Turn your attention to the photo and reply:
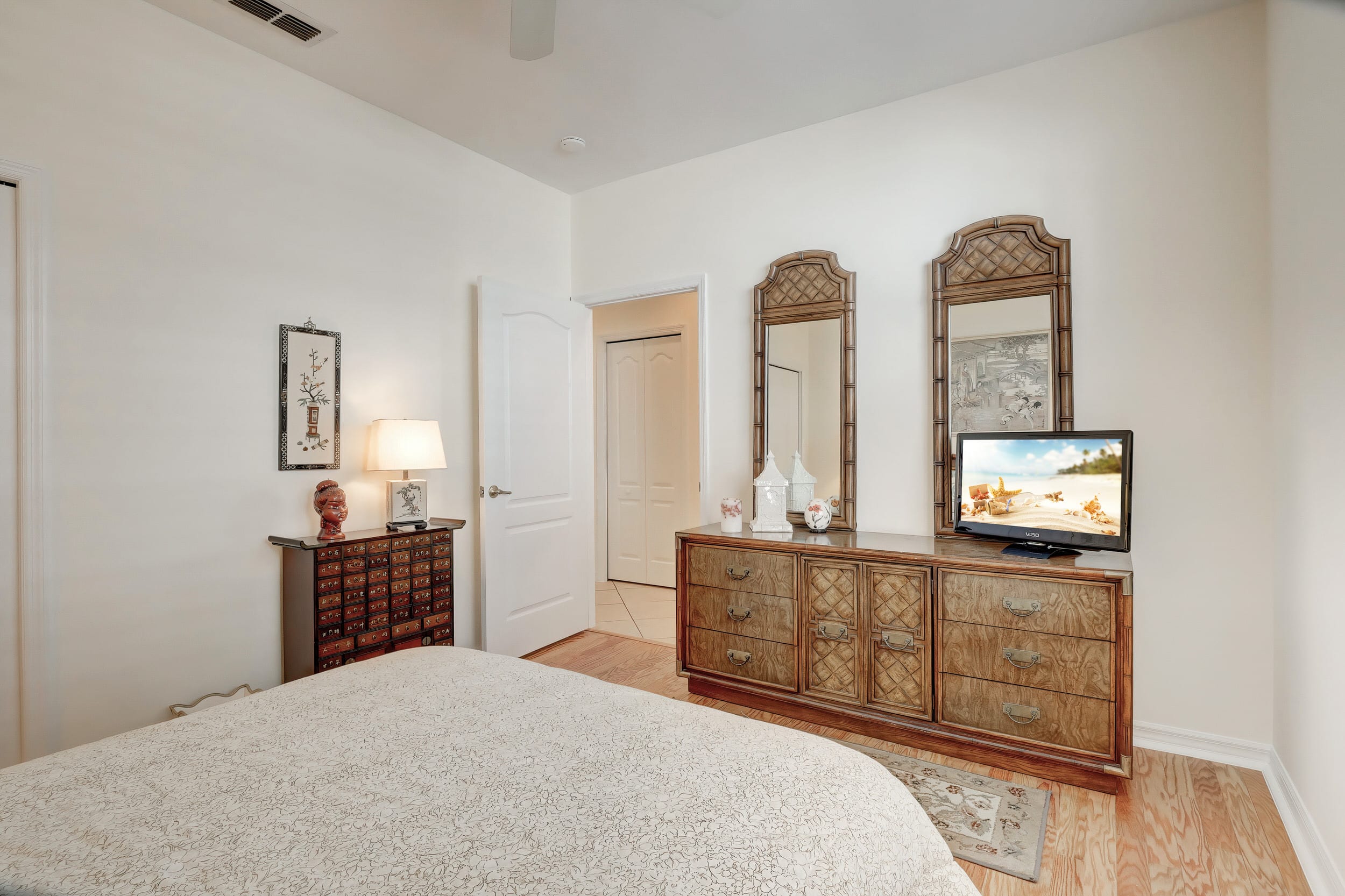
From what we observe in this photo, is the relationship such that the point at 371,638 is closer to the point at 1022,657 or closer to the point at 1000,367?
the point at 1022,657

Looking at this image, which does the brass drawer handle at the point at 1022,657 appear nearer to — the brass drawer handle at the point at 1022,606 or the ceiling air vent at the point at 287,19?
the brass drawer handle at the point at 1022,606

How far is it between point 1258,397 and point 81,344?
13.5 feet

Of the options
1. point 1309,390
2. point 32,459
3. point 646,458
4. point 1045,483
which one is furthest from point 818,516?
point 32,459

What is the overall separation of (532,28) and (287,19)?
1176 mm

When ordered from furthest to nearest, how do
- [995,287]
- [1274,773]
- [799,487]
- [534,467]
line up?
[534,467] → [799,487] → [995,287] → [1274,773]

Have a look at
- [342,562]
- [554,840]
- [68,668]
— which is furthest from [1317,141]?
[68,668]

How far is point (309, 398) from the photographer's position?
2.86 meters

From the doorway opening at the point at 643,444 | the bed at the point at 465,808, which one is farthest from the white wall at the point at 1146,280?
the doorway opening at the point at 643,444

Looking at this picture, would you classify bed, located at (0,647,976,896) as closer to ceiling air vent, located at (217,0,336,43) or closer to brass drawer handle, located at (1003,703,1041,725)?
brass drawer handle, located at (1003,703,1041,725)

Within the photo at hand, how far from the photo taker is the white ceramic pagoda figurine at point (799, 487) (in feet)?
10.6

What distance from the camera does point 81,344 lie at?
2.21 meters

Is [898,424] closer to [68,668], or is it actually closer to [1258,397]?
[1258,397]

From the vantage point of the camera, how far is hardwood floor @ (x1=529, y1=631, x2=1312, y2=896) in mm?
1799

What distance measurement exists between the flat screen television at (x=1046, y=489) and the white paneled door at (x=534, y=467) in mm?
2278
